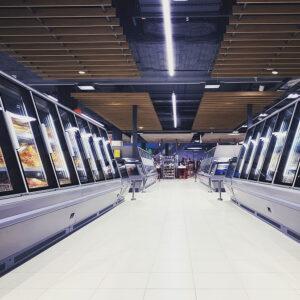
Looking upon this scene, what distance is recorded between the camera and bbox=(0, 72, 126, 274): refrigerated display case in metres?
2.97

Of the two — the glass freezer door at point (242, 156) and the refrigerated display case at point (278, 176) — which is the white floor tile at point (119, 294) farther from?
the glass freezer door at point (242, 156)

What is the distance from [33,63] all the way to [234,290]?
26.8 ft

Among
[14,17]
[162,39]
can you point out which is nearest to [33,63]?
[14,17]

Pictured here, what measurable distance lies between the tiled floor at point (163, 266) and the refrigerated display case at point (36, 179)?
0.81ft

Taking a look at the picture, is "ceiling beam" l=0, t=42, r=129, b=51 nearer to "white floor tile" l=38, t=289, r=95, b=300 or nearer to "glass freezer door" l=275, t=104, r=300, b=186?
"glass freezer door" l=275, t=104, r=300, b=186

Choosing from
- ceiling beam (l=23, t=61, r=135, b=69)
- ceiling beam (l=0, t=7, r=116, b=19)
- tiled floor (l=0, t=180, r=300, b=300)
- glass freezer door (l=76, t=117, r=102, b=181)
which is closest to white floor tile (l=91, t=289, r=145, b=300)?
tiled floor (l=0, t=180, r=300, b=300)

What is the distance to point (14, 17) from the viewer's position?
5.99 metres

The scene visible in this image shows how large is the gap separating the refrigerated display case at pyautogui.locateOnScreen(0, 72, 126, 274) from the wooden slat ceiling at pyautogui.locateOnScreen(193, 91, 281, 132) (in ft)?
24.8

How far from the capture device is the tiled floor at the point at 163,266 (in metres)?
2.46

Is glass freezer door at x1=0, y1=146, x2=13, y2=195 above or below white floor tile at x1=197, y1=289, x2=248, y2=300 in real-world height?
above

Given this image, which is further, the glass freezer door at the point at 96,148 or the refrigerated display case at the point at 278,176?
the glass freezer door at the point at 96,148

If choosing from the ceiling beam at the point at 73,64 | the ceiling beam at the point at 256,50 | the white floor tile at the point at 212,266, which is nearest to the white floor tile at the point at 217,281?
the white floor tile at the point at 212,266

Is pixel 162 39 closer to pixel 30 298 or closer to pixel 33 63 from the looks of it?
pixel 33 63

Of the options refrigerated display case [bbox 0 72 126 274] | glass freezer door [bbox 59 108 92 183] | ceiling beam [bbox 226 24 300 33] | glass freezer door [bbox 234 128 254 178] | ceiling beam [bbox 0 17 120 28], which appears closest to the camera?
refrigerated display case [bbox 0 72 126 274]
